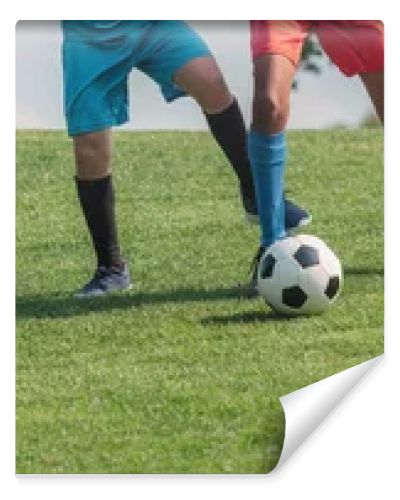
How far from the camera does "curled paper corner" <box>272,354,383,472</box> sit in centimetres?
500

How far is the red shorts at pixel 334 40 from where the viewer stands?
5188mm

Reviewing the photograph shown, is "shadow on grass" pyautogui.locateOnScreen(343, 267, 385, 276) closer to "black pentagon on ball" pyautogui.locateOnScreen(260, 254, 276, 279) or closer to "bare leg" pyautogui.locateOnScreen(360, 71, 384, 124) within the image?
"black pentagon on ball" pyautogui.locateOnScreen(260, 254, 276, 279)

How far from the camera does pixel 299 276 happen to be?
5195 millimetres

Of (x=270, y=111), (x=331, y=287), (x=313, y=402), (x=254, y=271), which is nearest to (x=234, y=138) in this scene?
(x=270, y=111)

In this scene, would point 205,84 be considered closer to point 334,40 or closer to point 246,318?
point 334,40

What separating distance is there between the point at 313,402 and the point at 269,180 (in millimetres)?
585

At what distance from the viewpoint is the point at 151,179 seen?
213 inches

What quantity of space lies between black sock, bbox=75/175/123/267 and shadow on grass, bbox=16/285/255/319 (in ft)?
0.29

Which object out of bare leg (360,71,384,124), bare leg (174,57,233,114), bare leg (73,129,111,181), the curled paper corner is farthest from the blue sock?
the curled paper corner

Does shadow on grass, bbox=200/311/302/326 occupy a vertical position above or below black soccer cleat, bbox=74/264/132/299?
below

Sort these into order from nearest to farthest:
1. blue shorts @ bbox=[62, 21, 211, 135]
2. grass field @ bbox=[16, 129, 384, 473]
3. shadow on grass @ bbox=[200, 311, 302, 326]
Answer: grass field @ bbox=[16, 129, 384, 473]
blue shorts @ bbox=[62, 21, 211, 135]
shadow on grass @ bbox=[200, 311, 302, 326]
